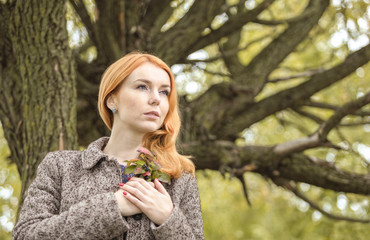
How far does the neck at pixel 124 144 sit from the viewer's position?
2.38 m

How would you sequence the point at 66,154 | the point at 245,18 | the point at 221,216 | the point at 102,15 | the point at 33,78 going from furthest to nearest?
the point at 221,216 < the point at 245,18 < the point at 102,15 < the point at 33,78 < the point at 66,154

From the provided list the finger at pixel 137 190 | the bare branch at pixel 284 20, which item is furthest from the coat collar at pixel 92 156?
the bare branch at pixel 284 20

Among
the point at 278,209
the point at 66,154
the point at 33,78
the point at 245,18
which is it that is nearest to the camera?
the point at 66,154

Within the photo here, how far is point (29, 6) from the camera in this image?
3277 millimetres

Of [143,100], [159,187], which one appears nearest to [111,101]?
[143,100]

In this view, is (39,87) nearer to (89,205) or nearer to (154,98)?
(154,98)

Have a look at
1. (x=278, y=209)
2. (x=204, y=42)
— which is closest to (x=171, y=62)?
(x=204, y=42)

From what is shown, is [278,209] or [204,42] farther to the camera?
[278,209]

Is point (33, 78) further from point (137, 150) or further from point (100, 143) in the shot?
point (137, 150)

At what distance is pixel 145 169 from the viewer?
2273 mm

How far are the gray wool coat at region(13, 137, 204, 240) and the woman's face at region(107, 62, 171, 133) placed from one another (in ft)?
0.74

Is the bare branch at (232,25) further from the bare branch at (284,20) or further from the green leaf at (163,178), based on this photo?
the green leaf at (163,178)

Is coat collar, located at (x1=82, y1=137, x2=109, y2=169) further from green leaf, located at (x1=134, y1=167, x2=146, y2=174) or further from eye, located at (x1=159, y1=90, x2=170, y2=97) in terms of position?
eye, located at (x1=159, y1=90, x2=170, y2=97)

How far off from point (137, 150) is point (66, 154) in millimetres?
392
